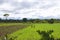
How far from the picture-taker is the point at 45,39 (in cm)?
860

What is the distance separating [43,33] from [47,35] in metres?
0.21

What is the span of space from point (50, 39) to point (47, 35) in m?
0.21

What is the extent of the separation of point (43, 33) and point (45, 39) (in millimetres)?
276

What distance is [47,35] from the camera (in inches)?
340

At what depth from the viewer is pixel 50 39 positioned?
28.1ft

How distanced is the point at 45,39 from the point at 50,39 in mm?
213

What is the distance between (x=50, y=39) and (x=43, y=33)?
0.39m

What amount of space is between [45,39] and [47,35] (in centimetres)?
19

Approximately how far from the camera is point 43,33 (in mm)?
8562
